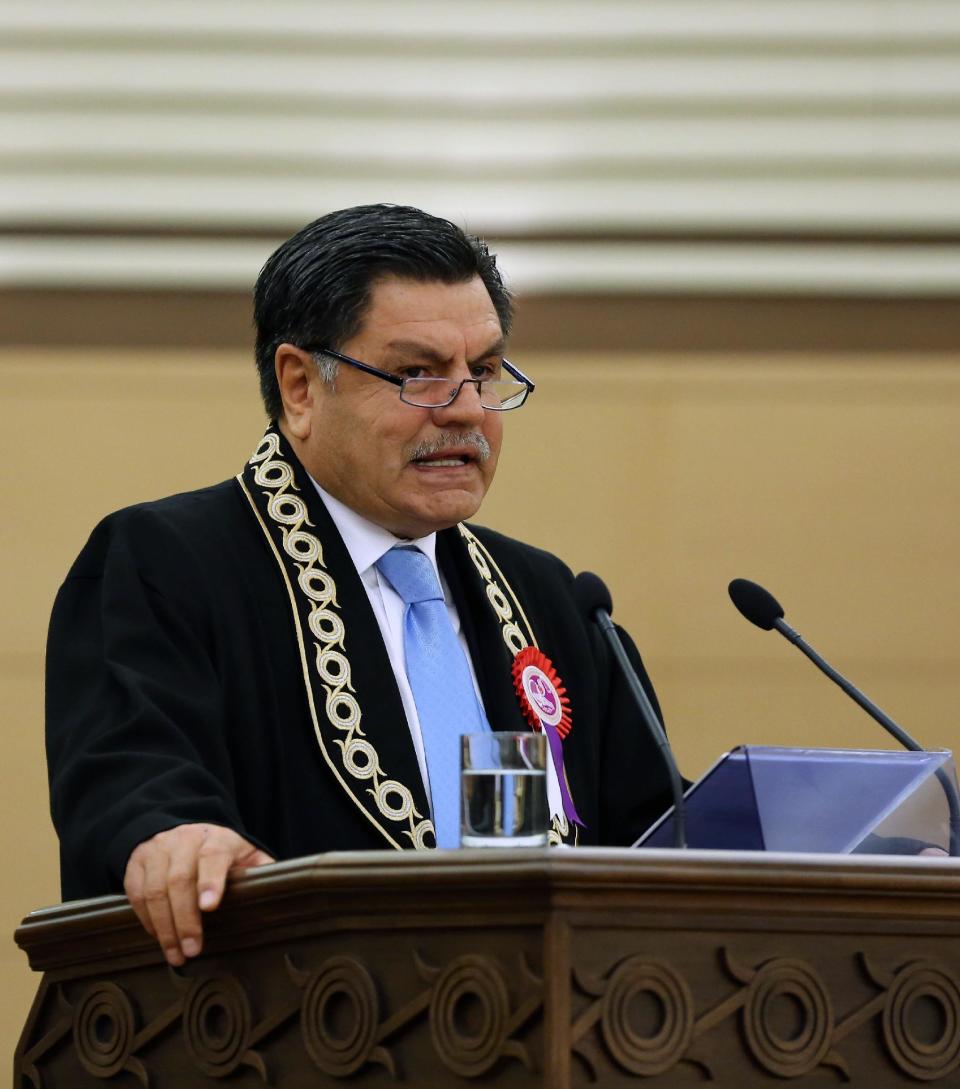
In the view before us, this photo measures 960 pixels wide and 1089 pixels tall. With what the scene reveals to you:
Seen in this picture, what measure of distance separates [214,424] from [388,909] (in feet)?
11.0

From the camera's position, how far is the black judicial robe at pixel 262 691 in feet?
8.78

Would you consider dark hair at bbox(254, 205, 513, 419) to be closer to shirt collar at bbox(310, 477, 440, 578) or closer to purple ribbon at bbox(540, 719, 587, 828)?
shirt collar at bbox(310, 477, 440, 578)

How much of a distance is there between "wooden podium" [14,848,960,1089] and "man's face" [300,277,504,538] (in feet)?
3.51

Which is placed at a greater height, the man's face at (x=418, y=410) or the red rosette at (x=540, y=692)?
the man's face at (x=418, y=410)

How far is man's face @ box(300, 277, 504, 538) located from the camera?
3.23 meters

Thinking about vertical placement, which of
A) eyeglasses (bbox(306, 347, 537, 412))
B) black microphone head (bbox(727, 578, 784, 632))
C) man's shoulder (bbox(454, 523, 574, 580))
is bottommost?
black microphone head (bbox(727, 578, 784, 632))

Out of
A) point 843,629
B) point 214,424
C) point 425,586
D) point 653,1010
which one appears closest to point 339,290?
point 425,586

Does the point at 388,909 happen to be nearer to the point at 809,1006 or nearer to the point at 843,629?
the point at 809,1006

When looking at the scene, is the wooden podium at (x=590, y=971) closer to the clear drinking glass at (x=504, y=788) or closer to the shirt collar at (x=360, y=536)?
the clear drinking glass at (x=504, y=788)

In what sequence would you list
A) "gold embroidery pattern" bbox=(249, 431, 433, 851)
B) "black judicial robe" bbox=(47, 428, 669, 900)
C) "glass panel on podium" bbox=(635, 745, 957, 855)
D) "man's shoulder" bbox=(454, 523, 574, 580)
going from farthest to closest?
"man's shoulder" bbox=(454, 523, 574, 580) → "gold embroidery pattern" bbox=(249, 431, 433, 851) → "black judicial robe" bbox=(47, 428, 669, 900) → "glass panel on podium" bbox=(635, 745, 957, 855)

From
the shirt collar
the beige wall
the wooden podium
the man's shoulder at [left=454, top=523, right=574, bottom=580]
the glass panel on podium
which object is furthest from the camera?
the beige wall

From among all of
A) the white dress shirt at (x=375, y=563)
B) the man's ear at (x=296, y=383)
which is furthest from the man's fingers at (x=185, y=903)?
the man's ear at (x=296, y=383)

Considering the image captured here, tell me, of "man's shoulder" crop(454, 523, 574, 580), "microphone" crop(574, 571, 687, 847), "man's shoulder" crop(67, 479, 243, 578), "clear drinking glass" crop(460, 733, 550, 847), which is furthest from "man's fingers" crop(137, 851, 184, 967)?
"man's shoulder" crop(454, 523, 574, 580)

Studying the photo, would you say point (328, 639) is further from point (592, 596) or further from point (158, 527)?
point (592, 596)
